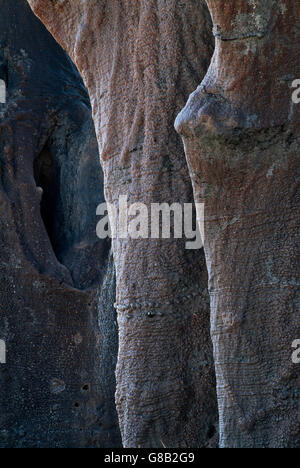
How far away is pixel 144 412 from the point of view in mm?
3104

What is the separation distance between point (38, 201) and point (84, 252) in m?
0.37

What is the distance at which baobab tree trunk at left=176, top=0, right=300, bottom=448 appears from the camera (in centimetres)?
256

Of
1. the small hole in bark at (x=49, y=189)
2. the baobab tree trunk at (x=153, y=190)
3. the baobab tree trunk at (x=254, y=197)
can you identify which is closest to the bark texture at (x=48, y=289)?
the small hole in bark at (x=49, y=189)

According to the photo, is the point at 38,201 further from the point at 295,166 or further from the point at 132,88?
the point at 295,166

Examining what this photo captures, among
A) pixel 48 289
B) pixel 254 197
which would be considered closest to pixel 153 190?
pixel 254 197

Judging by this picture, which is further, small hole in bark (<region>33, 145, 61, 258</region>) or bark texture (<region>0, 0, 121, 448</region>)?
small hole in bark (<region>33, 145, 61, 258</region>)

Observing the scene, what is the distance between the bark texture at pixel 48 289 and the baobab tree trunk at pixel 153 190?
3.75 feet

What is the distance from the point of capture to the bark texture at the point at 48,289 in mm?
4289

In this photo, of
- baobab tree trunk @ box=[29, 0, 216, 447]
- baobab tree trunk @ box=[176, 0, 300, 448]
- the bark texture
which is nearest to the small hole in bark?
the bark texture

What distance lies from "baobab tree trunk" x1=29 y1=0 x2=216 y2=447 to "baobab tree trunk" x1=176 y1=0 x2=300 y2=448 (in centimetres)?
45

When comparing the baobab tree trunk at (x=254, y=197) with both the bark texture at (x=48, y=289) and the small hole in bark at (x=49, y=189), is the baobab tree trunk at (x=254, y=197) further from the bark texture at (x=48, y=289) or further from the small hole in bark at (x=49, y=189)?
the small hole in bark at (x=49, y=189)

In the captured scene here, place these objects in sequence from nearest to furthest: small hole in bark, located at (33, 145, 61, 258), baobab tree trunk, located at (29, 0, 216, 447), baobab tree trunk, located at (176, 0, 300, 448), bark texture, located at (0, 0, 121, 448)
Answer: baobab tree trunk, located at (176, 0, 300, 448)
baobab tree trunk, located at (29, 0, 216, 447)
bark texture, located at (0, 0, 121, 448)
small hole in bark, located at (33, 145, 61, 258)

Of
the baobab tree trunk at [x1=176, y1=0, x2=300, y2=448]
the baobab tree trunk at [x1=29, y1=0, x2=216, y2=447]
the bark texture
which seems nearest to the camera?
the baobab tree trunk at [x1=176, y1=0, x2=300, y2=448]

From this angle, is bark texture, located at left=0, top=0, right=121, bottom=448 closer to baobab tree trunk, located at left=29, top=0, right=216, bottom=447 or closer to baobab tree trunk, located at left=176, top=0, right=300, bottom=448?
baobab tree trunk, located at left=29, top=0, right=216, bottom=447
